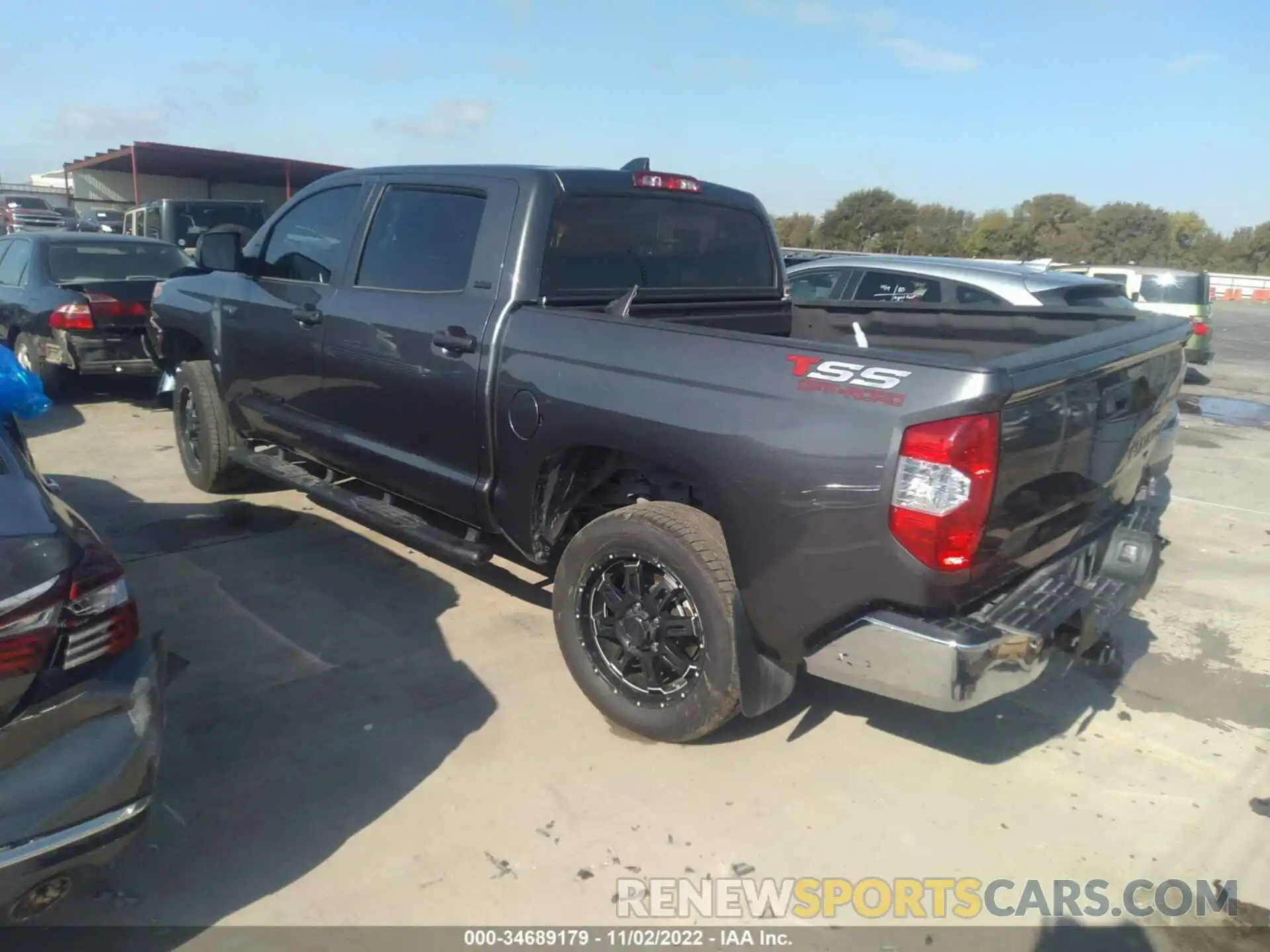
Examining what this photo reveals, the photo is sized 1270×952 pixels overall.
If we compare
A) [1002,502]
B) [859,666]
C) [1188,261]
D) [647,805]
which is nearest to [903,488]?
[1002,502]

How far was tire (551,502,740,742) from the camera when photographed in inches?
128

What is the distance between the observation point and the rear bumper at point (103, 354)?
8.30 m

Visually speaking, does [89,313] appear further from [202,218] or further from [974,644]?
[202,218]

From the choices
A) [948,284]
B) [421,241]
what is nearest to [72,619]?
[421,241]

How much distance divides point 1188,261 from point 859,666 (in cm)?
6243

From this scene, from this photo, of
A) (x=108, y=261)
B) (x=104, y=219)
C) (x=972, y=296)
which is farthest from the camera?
(x=104, y=219)

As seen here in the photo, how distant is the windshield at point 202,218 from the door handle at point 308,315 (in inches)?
479

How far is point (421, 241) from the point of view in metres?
4.43

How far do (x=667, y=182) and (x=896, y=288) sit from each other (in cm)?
389

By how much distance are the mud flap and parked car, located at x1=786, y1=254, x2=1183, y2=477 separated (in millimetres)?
3753

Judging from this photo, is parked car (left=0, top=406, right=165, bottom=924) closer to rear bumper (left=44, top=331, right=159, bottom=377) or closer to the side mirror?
the side mirror

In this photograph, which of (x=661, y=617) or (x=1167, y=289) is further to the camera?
(x=1167, y=289)

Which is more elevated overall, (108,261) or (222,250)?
(222,250)

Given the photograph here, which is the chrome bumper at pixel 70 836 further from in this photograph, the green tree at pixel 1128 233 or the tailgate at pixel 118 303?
the green tree at pixel 1128 233
